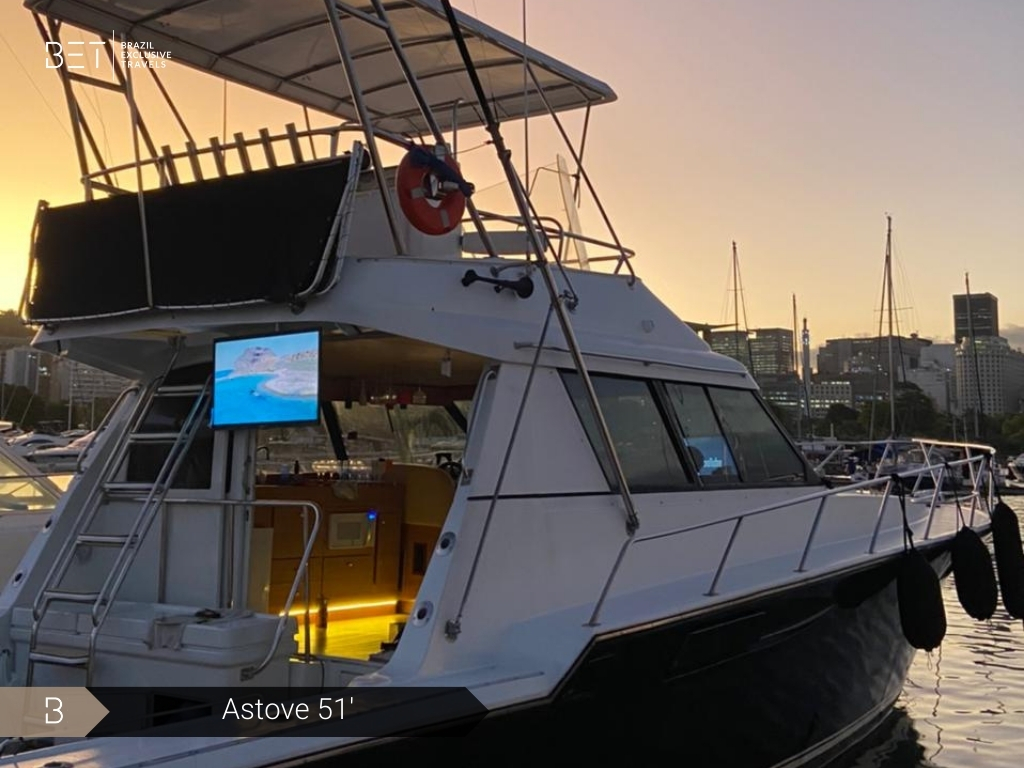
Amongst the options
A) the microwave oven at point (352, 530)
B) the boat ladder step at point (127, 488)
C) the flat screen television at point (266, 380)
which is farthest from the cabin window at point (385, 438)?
the flat screen television at point (266, 380)

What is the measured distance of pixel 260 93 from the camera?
6723 millimetres

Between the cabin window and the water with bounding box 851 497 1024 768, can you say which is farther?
the water with bounding box 851 497 1024 768

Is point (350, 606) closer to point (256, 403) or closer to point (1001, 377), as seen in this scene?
point (256, 403)

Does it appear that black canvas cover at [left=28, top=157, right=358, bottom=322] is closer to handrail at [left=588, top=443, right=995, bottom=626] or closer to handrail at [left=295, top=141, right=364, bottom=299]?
handrail at [left=295, top=141, right=364, bottom=299]

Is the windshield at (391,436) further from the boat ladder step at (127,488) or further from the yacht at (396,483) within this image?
the boat ladder step at (127,488)

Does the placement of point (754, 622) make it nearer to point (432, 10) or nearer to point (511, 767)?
point (511, 767)

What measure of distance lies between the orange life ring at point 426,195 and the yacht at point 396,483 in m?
0.01

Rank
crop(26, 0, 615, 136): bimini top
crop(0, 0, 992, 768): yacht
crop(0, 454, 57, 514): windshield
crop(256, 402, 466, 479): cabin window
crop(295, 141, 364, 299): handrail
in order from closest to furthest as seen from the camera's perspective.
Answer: crop(0, 0, 992, 768): yacht → crop(295, 141, 364, 299): handrail → crop(26, 0, 615, 136): bimini top → crop(256, 402, 466, 479): cabin window → crop(0, 454, 57, 514): windshield

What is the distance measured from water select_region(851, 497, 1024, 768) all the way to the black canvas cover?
223 inches

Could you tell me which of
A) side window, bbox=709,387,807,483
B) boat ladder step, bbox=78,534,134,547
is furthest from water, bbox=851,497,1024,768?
boat ladder step, bbox=78,534,134,547

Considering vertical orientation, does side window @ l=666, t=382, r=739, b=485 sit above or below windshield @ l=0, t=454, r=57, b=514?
above

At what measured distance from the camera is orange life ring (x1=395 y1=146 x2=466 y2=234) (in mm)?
4305

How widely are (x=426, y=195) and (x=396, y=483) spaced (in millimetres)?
2776

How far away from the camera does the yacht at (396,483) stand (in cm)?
405
